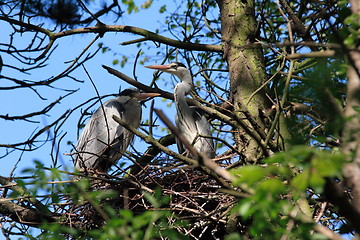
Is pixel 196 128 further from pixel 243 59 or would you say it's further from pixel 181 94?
pixel 243 59

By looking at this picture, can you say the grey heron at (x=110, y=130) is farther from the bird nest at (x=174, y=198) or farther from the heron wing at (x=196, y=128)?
the bird nest at (x=174, y=198)

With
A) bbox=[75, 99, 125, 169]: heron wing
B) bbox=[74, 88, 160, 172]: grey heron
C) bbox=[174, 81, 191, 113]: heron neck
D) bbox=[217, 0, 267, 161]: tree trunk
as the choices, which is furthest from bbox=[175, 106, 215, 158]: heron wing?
bbox=[217, 0, 267, 161]: tree trunk

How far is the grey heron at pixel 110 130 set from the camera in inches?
185

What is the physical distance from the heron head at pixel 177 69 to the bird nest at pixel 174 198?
1.71m

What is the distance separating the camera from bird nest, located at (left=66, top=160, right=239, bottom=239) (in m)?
2.94

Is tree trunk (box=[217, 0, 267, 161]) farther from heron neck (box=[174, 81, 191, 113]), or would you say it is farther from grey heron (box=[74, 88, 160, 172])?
grey heron (box=[74, 88, 160, 172])

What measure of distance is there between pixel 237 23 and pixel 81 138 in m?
2.01

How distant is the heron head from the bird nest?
1.71m

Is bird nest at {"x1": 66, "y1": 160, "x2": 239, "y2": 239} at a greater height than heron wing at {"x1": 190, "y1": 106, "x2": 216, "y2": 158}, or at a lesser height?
lesser

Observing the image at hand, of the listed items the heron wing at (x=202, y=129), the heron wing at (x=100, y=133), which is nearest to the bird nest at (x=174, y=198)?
the heron wing at (x=202, y=129)

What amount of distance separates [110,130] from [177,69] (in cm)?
93

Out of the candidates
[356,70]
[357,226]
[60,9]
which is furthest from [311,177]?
[60,9]

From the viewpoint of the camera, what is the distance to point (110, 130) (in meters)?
4.78

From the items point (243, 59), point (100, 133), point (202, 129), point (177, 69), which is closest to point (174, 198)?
point (243, 59)
